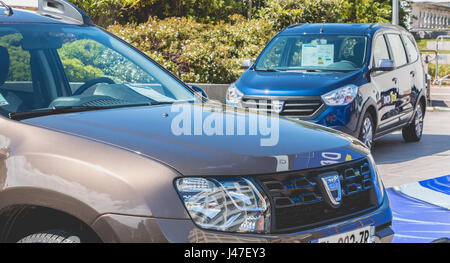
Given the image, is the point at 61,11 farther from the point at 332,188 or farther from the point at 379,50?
the point at 379,50

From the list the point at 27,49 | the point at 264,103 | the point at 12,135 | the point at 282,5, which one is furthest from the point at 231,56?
the point at 12,135

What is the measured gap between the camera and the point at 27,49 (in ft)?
13.5

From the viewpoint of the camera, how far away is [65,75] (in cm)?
438

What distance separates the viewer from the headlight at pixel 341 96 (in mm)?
8312

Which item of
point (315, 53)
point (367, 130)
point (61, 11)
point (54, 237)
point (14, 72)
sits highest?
point (61, 11)

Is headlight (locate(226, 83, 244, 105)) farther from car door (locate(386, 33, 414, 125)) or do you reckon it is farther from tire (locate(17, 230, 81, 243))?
tire (locate(17, 230, 81, 243))

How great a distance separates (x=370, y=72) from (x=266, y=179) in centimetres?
659

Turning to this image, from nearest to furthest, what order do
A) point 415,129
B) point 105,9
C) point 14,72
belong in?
1. point 14,72
2. point 415,129
3. point 105,9

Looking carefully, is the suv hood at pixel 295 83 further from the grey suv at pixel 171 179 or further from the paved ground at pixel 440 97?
the paved ground at pixel 440 97

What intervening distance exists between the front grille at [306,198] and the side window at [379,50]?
6.35 metres

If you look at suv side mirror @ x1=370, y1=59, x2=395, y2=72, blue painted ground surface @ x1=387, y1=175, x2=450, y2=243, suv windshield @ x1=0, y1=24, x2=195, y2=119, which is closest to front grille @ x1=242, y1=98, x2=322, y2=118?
suv side mirror @ x1=370, y1=59, x2=395, y2=72

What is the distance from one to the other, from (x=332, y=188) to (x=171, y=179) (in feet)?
2.64

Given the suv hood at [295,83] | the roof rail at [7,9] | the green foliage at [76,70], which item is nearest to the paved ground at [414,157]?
the suv hood at [295,83]

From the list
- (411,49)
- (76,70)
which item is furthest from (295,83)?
(76,70)
